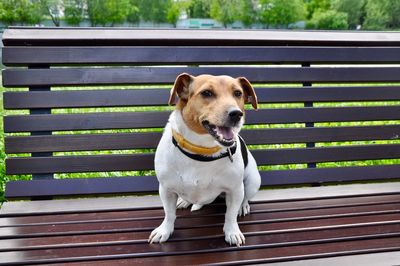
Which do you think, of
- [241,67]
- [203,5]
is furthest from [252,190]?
[203,5]

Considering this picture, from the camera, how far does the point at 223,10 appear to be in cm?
3027

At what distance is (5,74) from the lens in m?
2.24

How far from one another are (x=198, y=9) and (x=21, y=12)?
13996 mm

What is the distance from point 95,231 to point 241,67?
1.27 metres

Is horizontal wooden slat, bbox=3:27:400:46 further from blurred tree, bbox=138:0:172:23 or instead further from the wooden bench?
blurred tree, bbox=138:0:172:23

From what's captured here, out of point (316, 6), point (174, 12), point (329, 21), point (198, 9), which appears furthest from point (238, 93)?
point (316, 6)

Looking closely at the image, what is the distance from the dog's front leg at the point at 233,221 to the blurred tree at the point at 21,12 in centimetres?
2085

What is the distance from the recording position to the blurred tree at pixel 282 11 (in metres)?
32.7

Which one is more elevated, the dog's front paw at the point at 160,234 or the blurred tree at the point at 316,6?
the blurred tree at the point at 316,6

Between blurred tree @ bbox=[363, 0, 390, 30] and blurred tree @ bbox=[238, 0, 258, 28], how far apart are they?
9900 millimetres

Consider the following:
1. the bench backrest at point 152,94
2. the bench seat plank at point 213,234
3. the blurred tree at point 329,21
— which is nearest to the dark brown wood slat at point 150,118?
the bench backrest at point 152,94

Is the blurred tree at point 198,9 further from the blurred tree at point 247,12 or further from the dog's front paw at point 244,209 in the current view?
the dog's front paw at point 244,209

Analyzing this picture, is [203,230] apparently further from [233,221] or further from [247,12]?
[247,12]

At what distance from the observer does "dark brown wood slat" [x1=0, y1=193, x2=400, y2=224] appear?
2.04 meters
